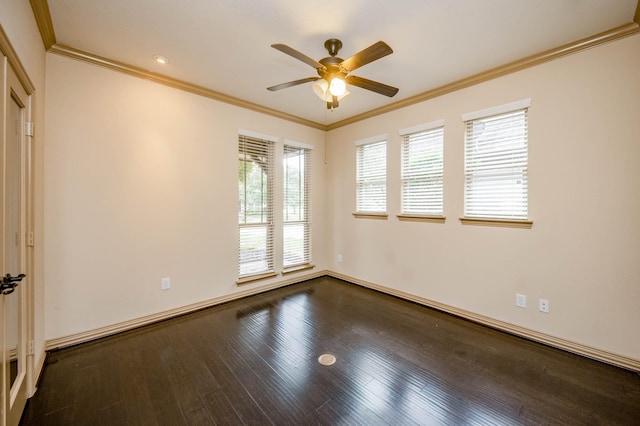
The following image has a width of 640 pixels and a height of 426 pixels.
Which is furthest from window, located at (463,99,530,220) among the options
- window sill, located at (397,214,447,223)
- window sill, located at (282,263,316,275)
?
window sill, located at (282,263,316,275)

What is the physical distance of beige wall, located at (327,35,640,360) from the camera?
2172 millimetres

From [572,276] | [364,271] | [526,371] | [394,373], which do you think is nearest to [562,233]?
[572,276]

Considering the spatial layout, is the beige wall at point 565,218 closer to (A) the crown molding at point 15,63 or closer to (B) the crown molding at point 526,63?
(B) the crown molding at point 526,63

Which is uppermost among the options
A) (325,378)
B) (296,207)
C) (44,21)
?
(44,21)

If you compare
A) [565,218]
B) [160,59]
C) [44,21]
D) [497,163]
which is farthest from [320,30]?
[565,218]

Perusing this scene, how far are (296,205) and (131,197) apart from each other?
230cm

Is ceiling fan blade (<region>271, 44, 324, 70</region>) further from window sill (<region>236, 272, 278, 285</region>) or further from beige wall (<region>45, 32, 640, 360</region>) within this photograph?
window sill (<region>236, 272, 278, 285</region>)

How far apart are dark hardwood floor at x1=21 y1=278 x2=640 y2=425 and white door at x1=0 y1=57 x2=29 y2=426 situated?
0.98 feet

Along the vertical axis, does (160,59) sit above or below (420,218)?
above

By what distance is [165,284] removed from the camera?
3031 mm

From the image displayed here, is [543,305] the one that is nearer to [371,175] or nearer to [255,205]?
[371,175]

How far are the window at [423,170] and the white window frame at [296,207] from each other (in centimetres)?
165

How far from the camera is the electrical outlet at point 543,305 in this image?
2.54m

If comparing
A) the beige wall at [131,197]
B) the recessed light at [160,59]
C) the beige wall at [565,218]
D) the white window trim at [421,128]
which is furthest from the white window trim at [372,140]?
the recessed light at [160,59]
